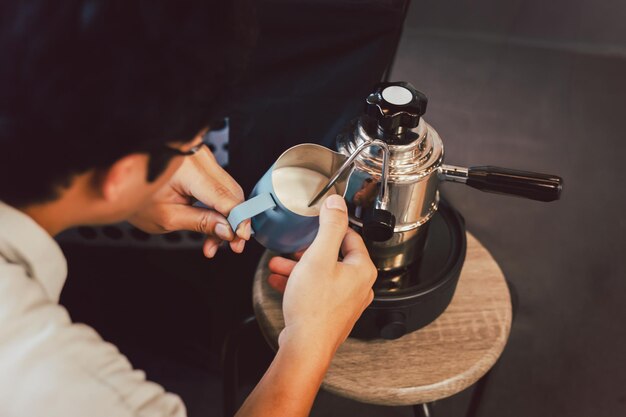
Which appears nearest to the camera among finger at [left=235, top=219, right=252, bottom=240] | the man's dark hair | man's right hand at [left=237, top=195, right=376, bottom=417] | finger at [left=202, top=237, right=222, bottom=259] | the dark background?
Answer: the man's dark hair

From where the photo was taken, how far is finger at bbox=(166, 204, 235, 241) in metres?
0.95

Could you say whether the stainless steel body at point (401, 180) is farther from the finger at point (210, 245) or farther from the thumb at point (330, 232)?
the finger at point (210, 245)

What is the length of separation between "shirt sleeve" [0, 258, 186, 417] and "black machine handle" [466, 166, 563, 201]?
0.52 m

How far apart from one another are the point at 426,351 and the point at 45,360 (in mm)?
559

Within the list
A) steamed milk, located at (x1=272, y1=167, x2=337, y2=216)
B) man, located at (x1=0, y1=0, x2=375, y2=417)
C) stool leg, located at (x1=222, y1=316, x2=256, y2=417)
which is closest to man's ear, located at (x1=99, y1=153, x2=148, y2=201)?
man, located at (x1=0, y1=0, x2=375, y2=417)

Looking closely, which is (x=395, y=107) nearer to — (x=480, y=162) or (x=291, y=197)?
(x=291, y=197)

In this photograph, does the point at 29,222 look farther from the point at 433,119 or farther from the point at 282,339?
the point at 433,119

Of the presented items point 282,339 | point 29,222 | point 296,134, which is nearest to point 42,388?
point 29,222

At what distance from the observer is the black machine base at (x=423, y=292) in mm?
872

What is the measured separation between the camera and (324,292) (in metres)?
0.78

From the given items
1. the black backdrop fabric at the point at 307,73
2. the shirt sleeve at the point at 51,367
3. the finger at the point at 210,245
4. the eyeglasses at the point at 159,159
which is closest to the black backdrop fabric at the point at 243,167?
the black backdrop fabric at the point at 307,73

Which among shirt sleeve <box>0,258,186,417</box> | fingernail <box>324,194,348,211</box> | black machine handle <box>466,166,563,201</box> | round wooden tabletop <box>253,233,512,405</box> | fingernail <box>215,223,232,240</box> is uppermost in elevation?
black machine handle <box>466,166,563,201</box>

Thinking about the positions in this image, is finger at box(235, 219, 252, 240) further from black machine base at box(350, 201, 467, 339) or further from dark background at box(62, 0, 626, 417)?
dark background at box(62, 0, 626, 417)

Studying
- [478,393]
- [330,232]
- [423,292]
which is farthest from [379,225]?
[478,393]
